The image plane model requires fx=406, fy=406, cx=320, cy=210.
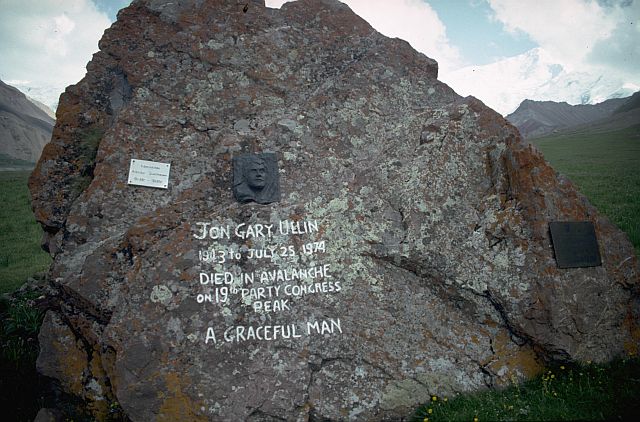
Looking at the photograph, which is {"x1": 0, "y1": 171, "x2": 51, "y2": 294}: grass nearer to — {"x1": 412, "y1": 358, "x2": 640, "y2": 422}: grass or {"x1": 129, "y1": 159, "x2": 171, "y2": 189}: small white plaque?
{"x1": 129, "y1": 159, "x2": 171, "y2": 189}: small white plaque

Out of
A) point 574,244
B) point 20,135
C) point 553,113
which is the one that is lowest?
point 574,244

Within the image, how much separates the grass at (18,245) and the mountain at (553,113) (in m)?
100

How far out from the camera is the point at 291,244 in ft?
14.9

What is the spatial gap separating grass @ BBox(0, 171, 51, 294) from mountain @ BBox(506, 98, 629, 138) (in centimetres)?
10050

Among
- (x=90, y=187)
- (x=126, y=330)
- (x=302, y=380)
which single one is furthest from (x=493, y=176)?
(x=90, y=187)

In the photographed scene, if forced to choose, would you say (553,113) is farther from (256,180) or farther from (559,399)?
(256,180)

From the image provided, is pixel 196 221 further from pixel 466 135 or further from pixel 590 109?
pixel 590 109

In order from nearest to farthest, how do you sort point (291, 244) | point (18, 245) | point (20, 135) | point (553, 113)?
1. point (291, 244)
2. point (18, 245)
3. point (20, 135)
4. point (553, 113)

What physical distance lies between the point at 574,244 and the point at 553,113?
125236 millimetres

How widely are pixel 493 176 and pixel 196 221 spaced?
353 centimetres

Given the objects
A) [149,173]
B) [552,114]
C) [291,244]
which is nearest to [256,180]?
[291,244]

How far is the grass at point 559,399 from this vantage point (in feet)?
12.0

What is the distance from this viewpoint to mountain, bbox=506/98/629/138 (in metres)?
101

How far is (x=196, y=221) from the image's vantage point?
176 inches
